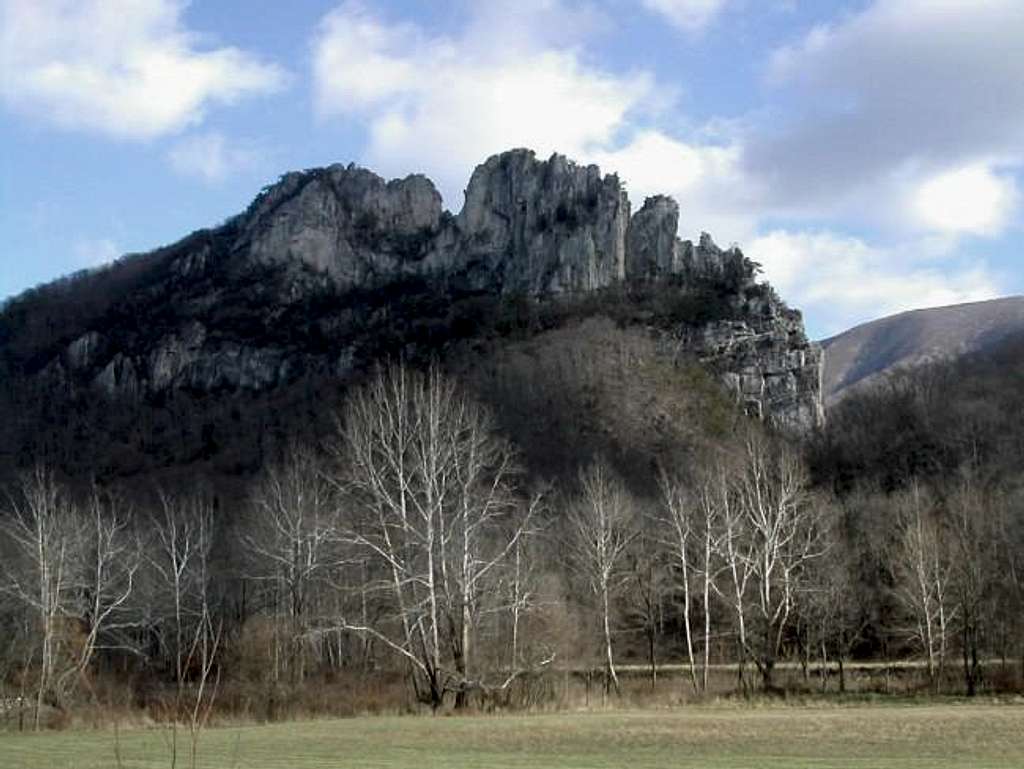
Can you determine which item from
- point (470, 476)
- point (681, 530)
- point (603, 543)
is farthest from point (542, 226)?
point (470, 476)

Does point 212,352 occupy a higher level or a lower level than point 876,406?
higher

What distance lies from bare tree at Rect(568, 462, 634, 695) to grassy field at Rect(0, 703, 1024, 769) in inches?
532

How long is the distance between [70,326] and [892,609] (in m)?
150

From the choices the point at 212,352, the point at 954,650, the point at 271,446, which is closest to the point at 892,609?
the point at 954,650

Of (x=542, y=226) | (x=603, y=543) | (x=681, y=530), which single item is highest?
(x=542, y=226)

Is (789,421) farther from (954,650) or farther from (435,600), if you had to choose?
(435,600)

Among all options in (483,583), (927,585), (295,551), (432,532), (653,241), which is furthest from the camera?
(653,241)

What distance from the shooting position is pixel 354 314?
14812 cm

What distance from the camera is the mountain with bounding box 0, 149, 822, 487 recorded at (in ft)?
395

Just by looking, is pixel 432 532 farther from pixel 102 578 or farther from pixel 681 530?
pixel 102 578

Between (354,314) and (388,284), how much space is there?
28.8 ft

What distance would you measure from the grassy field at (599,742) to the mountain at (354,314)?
72.4 metres

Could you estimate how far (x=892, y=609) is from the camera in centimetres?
5931

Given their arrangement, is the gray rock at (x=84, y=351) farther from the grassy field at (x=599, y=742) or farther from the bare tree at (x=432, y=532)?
the grassy field at (x=599, y=742)
